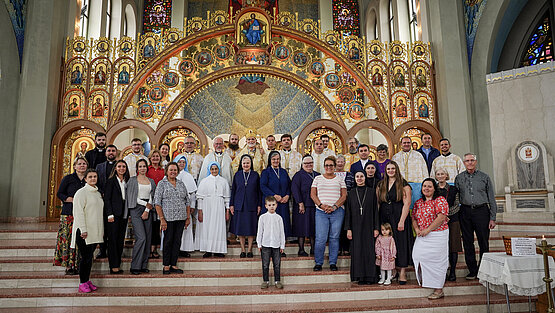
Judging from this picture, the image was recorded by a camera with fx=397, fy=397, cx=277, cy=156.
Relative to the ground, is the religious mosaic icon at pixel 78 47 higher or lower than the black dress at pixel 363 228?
higher

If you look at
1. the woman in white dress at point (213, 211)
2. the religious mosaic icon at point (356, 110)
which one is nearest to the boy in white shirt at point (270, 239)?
the woman in white dress at point (213, 211)

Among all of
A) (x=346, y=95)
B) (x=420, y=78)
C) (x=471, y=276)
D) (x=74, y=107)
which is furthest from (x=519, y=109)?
(x=74, y=107)

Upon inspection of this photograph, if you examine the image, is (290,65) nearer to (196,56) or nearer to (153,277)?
(196,56)

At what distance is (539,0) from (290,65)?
6.75 meters

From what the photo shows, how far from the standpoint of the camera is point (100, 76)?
10141 millimetres

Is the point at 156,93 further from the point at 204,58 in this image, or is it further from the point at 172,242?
the point at 172,242

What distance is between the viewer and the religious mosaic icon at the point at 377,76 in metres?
10.3

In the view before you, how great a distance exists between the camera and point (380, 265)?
5.38 meters

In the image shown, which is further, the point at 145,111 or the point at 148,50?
the point at 148,50

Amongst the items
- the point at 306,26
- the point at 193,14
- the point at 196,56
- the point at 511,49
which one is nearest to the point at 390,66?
the point at 306,26

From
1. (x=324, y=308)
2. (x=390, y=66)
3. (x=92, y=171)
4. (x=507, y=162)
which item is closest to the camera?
(x=324, y=308)

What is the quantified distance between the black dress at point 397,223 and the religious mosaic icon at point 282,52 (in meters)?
6.12

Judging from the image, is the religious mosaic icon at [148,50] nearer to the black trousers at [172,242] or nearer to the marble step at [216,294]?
the black trousers at [172,242]

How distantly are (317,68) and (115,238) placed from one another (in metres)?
6.94
